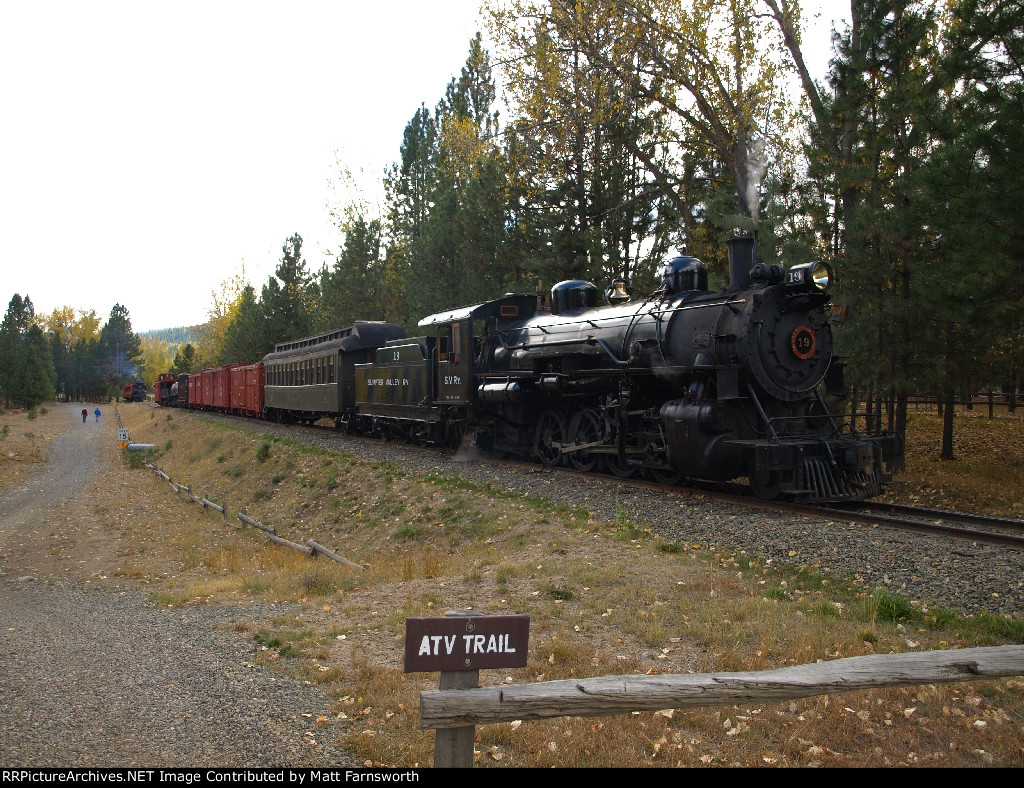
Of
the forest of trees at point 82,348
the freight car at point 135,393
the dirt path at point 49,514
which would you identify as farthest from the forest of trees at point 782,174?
the forest of trees at point 82,348

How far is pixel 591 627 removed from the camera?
6.46 meters

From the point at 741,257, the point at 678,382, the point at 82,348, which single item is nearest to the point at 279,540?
the point at 678,382

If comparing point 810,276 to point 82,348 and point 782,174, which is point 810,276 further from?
point 82,348

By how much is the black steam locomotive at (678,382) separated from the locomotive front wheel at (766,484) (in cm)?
2

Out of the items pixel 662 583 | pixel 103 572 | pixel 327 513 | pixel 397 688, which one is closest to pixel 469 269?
pixel 327 513

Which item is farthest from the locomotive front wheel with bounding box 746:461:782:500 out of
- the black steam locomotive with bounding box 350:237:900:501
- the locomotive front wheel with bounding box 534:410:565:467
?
the locomotive front wheel with bounding box 534:410:565:467

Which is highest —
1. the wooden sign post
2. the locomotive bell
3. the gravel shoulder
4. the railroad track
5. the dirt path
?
the locomotive bell

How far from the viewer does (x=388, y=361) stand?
22.1 meters

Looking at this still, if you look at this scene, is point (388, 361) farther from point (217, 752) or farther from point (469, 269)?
point (217, 752)

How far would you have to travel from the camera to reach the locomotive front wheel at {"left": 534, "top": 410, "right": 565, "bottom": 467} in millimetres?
15258

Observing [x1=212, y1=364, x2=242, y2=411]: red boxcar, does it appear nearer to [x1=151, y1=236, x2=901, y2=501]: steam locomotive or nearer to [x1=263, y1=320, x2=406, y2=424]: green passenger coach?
[x1=263, y1=320, x2=406, y2=424]: green passenger coach

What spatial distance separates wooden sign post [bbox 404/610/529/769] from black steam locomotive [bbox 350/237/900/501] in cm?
772

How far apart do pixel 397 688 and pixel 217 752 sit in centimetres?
131

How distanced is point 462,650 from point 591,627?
3.40 m
